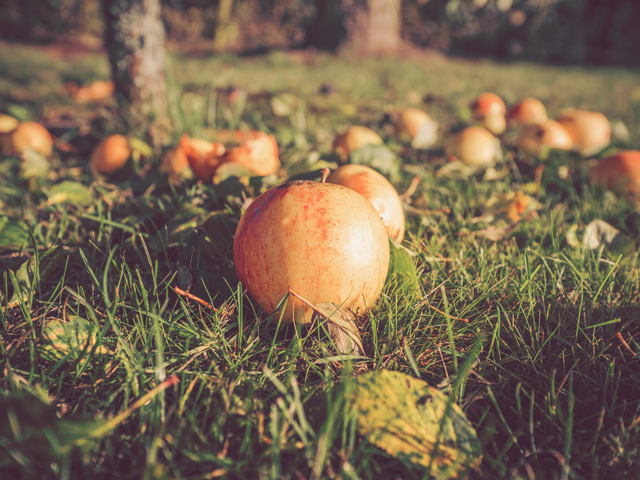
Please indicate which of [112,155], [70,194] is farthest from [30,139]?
[70,194]

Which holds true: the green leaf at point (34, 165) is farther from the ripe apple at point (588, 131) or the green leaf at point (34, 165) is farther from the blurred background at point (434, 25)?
the blurred background at point (434, 25)

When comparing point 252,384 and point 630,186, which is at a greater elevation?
point 630,186

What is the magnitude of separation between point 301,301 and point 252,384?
0.25m

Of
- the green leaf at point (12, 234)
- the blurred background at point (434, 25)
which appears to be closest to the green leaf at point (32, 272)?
the green leaf at point (12, 234)

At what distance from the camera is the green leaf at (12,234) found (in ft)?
4.59

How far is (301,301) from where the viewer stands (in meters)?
1.07

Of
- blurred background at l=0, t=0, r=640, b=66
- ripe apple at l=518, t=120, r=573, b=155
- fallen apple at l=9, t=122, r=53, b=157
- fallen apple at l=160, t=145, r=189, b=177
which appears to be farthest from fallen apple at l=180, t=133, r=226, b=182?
blurred background at l=0, t=0, r=640, b=66

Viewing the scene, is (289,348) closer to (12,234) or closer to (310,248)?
(310,248)

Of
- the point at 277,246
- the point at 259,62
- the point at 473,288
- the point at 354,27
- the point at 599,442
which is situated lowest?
the point at 599,442

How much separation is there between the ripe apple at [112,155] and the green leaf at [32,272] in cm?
91

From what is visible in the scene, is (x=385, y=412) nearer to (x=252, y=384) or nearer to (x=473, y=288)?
(x=252, y=384)

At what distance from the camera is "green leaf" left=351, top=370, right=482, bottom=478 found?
803 millimetres

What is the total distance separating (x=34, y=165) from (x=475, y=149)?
2.47 meters

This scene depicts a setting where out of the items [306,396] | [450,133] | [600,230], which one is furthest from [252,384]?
[450,133]
